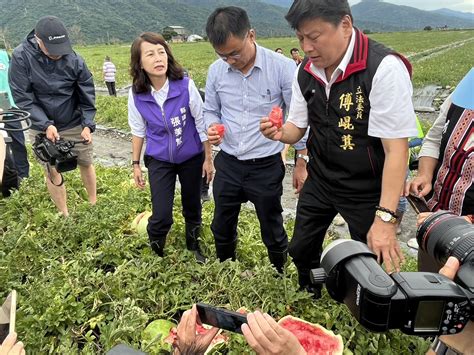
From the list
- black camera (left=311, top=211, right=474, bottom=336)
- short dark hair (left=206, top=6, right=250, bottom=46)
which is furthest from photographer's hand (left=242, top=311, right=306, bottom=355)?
short dark hair (left=206, top=6, right=250, bottom=46)

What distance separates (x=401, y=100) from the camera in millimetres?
2098

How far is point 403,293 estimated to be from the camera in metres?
1.38

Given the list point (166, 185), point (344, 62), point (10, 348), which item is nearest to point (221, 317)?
point (10, 348)

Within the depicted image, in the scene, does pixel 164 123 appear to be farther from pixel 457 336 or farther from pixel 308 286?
pixel 457 336

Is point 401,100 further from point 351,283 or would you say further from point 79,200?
point 79,200

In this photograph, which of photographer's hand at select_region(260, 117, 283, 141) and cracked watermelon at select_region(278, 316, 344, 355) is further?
cracked watermelon at select_region(278, 316, 344, 355)

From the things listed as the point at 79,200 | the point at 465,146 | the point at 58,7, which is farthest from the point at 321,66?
the point at 58,7

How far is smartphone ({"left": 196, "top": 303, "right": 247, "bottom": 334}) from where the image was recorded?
1595mm

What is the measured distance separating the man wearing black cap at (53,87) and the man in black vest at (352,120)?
244cm

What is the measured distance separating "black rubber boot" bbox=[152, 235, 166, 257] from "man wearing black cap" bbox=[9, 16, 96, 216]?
4.48 feet

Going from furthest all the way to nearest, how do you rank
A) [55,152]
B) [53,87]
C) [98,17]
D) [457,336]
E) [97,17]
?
1. [98,17]
2. [97,17]
3. [53,87]
4. [55,152]
5. [457,336]

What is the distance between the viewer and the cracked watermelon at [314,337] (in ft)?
8.54

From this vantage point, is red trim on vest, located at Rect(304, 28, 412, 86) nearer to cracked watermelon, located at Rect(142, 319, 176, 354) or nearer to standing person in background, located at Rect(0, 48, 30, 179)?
cracked watermelon, located at Rect(142, 319, 176, 354)

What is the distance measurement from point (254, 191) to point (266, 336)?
172cm
